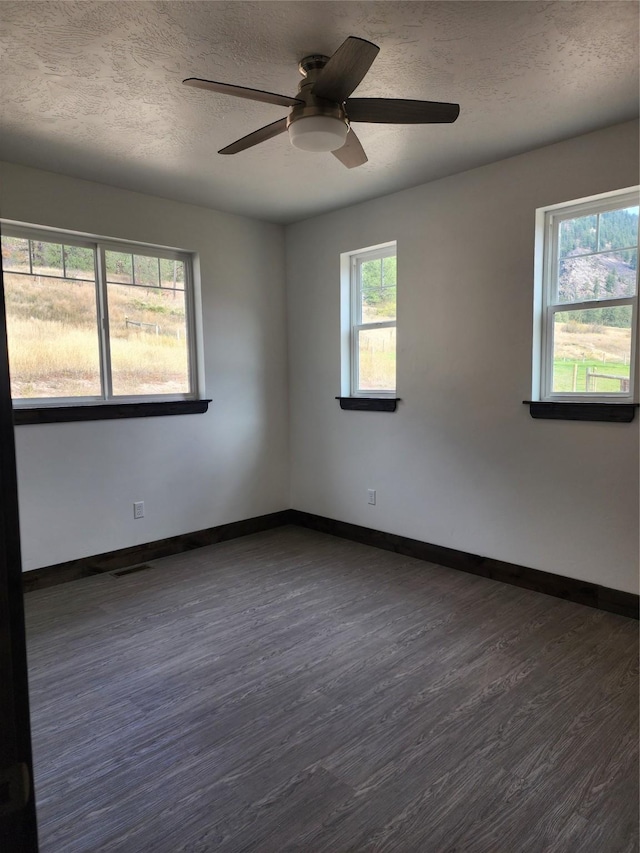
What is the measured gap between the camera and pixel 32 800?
522 mm

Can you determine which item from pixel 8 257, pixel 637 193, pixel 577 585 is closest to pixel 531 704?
pixel 577 585

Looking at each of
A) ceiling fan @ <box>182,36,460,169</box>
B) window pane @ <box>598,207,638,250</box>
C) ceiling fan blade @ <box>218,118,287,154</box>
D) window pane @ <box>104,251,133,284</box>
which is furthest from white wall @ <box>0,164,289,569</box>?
window pane @ <box>598,207,638,250</box>

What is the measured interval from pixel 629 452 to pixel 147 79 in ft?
9.73

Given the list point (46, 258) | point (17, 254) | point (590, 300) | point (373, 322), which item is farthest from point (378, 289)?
point (17, 254)

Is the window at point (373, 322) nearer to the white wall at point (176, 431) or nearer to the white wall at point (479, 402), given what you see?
the white wall at point (479, 402)

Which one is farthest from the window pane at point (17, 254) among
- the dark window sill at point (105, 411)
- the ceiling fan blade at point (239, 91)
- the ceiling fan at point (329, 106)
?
the ceiling fan blade at point (239, 91)

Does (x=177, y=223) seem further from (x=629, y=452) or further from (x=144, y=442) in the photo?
(x=629, y=452)

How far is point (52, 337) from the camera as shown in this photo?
345 centimetres

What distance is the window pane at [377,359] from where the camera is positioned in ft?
13.3

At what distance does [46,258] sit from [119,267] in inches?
19.2

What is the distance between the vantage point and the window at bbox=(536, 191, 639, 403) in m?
2.87

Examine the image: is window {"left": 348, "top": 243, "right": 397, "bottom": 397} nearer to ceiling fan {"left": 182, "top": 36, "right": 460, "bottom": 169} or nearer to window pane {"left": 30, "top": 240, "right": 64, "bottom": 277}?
ceiling fan {"left": 182, "top": 36, "right": 460, "bottom": 169}

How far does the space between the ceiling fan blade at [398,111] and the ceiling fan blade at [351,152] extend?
0.15 m

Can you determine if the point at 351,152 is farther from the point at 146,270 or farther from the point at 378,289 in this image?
the point at 146,270
